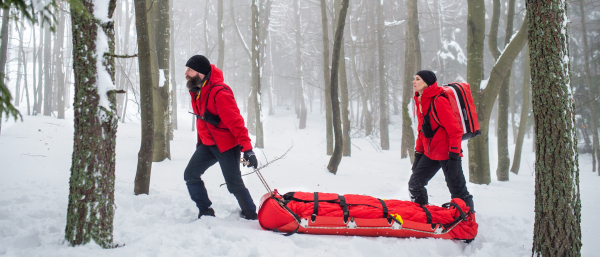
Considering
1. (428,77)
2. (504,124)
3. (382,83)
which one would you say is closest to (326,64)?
(504,124)

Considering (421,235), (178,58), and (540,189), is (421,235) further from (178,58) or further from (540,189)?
(178,58)

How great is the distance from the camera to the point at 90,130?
2504 mm

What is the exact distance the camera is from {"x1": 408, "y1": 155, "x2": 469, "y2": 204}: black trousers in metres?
3.87

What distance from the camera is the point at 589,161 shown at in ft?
57.1

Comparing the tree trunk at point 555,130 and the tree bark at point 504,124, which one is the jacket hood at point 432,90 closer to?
the tree trunk at point 555,130

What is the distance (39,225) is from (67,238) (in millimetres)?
715

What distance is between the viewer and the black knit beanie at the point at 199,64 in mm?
3588

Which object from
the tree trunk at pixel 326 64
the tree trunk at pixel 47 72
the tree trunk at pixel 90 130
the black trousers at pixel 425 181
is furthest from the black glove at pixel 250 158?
the tree trunk at pixel 47 72

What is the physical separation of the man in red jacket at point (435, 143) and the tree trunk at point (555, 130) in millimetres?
876

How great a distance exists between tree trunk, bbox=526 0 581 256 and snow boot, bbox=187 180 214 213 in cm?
327

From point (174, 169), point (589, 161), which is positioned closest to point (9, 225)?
point (174, 169)

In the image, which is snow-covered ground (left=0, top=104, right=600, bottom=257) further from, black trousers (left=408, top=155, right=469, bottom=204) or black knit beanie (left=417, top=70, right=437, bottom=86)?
black knit beanie (left=417, top=70, right=437, bottom=86)

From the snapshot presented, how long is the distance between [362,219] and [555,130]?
1836mm

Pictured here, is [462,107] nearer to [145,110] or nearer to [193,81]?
[193,81]
